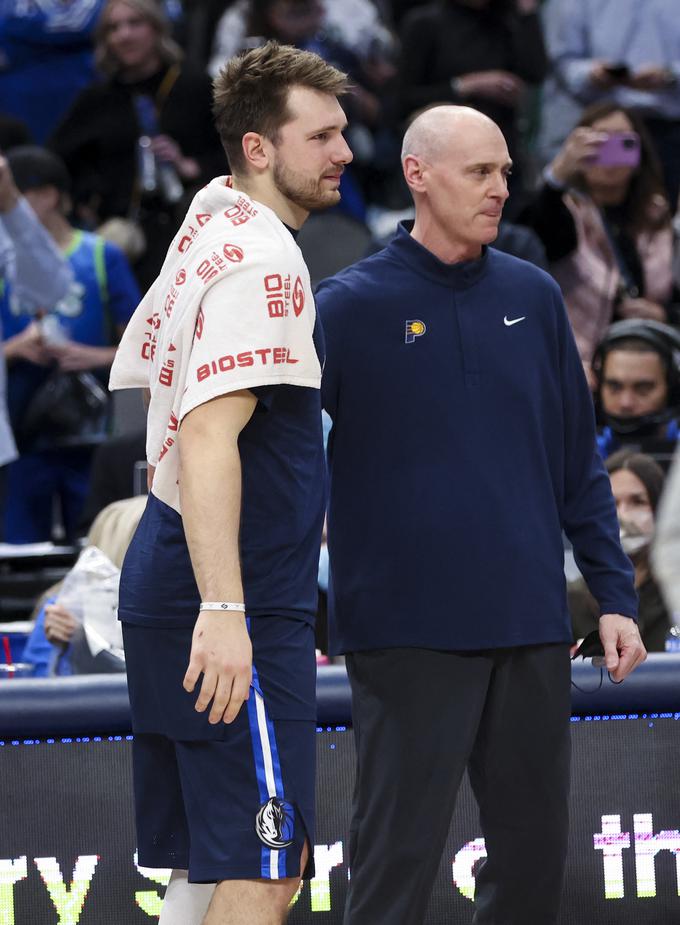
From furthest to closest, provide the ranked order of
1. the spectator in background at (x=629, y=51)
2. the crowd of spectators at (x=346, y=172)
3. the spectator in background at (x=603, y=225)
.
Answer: the spectator in background at (x=629, y=51) → the spectator in background at (x=603, y=225) → the crowd of spectators at (x=346, y=172)

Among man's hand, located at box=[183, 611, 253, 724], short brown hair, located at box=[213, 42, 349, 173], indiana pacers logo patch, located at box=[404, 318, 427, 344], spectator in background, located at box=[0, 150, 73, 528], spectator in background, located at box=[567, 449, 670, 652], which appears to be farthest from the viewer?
spectator in background, located at box=[0, 150, 73, 528]

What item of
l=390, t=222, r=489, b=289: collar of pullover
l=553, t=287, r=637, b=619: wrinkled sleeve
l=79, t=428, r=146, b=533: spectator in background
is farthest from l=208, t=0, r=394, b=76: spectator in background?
l=553, t=287, r=637, b=619: wrinkled sleeve

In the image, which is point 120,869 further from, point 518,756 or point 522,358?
point 522,358

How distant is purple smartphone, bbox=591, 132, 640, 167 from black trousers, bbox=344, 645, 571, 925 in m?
4.16

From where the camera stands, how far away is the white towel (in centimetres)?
281

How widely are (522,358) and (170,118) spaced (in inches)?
189

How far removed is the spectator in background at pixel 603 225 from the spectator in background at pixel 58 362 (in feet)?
6.18

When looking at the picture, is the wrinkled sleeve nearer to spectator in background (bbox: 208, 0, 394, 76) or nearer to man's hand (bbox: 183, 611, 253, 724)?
man's hand (bbox: 183, 611, 253, 724)

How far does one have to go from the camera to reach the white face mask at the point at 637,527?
5.11 metres

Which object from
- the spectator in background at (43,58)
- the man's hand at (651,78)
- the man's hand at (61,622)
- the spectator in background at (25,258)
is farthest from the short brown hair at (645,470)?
the spectator in background at (43,58)

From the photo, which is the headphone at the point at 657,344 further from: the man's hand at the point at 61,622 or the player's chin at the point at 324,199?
the player's chin at the point at 324,199

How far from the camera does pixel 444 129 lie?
3492 mm

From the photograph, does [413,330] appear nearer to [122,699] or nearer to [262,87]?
[262,87]

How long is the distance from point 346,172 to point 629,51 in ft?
5.02
